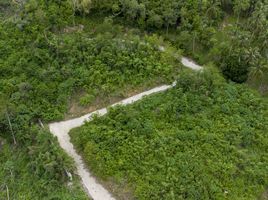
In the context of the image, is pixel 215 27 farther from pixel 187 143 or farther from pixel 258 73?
pixel 187 143

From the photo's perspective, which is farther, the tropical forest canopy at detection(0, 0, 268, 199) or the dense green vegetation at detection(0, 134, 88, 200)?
the tropical forest canopy at detection(0, 0, 268, 199)

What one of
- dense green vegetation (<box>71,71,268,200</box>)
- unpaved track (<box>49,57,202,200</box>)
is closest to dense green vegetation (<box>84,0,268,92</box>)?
dense green vegetation (<box>71,71,268,200</box>)

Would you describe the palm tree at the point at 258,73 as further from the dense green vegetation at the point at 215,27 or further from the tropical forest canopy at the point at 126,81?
the tropical forest canopy at the point at 126,81

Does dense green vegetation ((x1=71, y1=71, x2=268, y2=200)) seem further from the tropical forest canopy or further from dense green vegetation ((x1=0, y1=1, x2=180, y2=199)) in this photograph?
dense green vegetation ((x1=0, y1=1, x2=180, y2=199))

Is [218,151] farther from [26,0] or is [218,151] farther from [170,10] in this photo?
[26,0]

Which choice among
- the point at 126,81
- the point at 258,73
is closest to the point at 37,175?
the point at 126,81

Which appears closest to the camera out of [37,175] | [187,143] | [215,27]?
[37,175]
